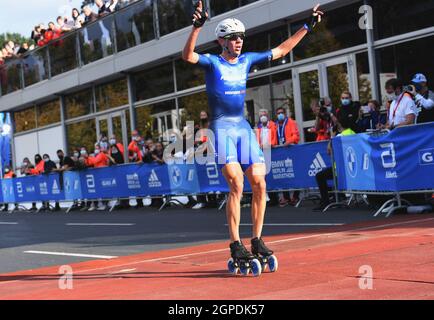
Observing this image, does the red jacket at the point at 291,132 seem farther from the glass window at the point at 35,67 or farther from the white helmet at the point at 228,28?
the glass window at the point at 35,67

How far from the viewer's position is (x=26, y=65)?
35469mm

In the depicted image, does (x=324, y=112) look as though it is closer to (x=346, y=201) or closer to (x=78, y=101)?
(x=346, y=201)

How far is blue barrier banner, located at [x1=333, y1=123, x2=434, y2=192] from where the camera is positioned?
12336 mm

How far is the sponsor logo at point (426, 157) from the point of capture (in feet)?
40.1

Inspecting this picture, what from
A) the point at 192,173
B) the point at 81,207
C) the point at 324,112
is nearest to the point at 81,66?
the point at 81,207

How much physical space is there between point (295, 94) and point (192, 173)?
4.28m

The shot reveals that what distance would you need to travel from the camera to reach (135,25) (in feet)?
87.9

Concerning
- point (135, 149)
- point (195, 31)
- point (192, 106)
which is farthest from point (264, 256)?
point (192, 106)

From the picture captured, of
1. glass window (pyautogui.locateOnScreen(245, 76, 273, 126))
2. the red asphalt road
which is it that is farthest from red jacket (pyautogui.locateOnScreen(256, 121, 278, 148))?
the red asphalt road

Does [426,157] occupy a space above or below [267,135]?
below

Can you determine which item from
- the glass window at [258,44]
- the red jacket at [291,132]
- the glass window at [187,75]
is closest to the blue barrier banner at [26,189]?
the glass window at [187,75]

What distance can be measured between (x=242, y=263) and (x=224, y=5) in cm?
1687

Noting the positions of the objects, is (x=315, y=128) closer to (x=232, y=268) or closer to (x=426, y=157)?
(x=426, y=157)

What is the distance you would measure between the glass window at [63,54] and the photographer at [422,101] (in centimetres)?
1977
